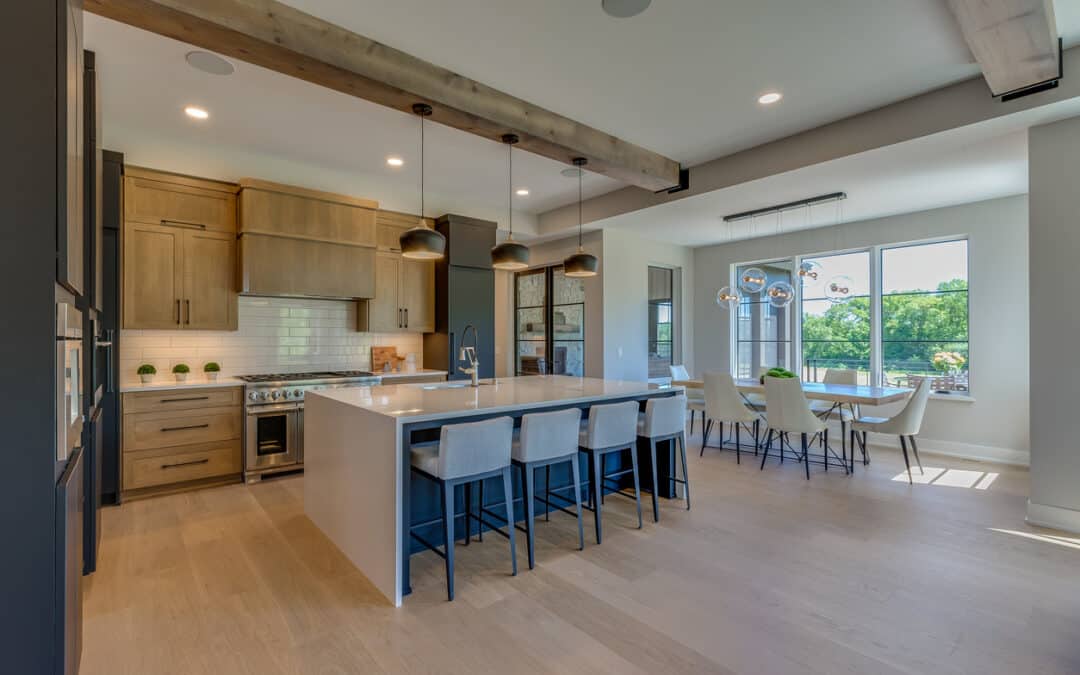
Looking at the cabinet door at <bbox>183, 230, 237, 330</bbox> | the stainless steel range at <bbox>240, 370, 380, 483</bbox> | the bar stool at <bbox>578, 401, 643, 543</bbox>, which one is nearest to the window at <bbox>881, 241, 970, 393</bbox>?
the bar stool at <bbox>578, 401, 643, 543</bbox>

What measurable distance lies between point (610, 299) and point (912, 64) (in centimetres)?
390

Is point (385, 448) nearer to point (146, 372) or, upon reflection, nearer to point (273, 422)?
point (273, 422)

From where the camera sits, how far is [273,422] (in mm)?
4516

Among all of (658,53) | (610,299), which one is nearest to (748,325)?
(610,299)

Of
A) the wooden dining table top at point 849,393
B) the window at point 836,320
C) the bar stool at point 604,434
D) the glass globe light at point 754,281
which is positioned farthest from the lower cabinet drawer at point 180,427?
the window at point 836,320

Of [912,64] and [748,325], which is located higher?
[912,64]

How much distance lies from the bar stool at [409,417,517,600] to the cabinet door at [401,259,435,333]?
10.2ft

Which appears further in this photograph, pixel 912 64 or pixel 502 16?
pixel 912 64

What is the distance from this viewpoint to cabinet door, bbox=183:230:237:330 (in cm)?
438

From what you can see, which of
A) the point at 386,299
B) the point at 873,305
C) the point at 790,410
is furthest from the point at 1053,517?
the point at 386,299

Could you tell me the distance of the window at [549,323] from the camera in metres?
6.98

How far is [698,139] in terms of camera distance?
434cm

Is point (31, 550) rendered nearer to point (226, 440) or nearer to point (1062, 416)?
point (226, 440)

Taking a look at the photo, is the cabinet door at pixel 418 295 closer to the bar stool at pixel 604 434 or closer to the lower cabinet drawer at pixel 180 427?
the lower cabinet drawer at pixel 180 427
